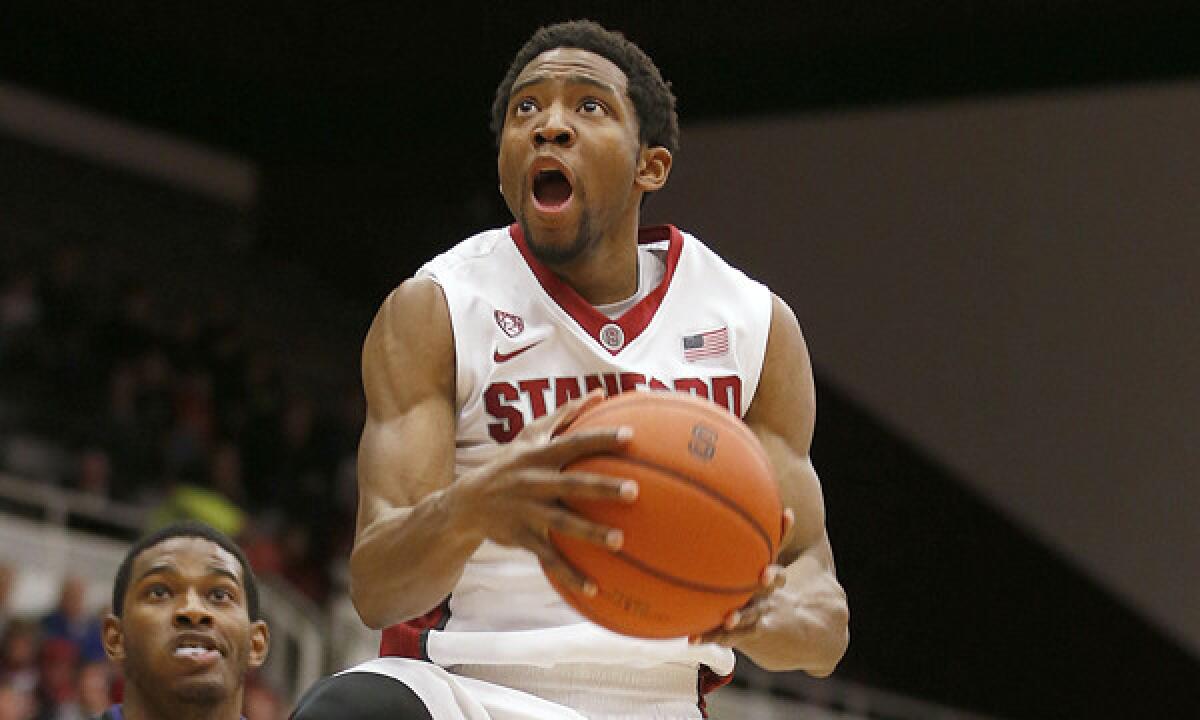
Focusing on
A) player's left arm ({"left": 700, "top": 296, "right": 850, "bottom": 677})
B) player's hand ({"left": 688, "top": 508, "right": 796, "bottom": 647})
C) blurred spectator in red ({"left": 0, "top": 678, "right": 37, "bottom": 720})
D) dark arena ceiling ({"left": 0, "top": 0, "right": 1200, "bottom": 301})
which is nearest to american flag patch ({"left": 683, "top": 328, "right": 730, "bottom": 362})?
player's left arm ({"left": 700, "top": 296, "right": 850, "bottom": 677})

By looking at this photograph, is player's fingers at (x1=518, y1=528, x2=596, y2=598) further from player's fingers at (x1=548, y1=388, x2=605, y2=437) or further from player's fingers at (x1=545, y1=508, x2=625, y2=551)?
player's fingers at (x1=548, y1=388, x2=605, y2=437)

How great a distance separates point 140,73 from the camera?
1593 centimetres

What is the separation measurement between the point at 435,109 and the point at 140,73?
2760 mm

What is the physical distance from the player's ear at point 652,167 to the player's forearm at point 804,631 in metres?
0.83

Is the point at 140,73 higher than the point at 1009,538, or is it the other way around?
the point at 140,73

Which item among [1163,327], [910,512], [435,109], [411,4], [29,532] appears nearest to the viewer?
[29,532]

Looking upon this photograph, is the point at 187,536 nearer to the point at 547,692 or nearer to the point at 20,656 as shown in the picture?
the point at 547,692

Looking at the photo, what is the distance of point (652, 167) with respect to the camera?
380 centimetres

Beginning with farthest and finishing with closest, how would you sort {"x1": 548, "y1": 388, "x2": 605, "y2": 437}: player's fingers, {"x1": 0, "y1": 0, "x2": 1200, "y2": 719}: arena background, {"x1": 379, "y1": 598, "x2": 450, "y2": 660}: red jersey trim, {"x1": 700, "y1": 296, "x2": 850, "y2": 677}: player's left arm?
{"x1": 0, "y1": 0, "x2": 1200, "y2": 719}: arena background, {"x1": 379, "y1": 598, "x2": 450, "y2": 660}: red jersey trim, {"x1": 700, "y1": 296, "x2": 850, "y2": 677}: player's left arm, {"x1": 548, "y1": 388, "x2": 605, "y2": 437}: player's fingers

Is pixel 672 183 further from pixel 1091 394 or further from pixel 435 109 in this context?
pixel 1091 394

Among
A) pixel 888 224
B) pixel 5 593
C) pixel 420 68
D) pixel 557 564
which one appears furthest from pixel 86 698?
pixel 888 224

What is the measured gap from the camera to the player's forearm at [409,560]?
3111 millimetres

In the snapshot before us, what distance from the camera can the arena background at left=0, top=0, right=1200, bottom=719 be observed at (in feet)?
42.0

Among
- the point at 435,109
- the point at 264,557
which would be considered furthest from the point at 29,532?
the point at 435,109
